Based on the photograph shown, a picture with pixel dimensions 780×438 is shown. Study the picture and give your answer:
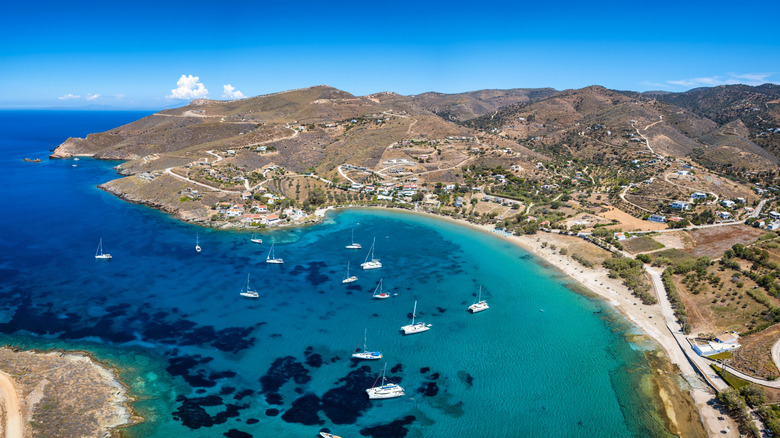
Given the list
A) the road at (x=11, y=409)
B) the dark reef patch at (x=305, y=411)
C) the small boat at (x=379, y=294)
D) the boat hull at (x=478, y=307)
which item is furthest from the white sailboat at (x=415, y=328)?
the road at (x=11, y=409)

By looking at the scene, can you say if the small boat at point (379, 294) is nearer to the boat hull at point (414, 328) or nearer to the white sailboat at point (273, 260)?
the boat hull at point (414, 328)

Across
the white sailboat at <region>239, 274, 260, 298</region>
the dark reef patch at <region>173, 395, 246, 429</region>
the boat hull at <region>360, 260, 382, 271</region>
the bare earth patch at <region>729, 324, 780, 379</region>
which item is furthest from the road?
the bare earth patch at <region>729, 324, 780, 379</region>

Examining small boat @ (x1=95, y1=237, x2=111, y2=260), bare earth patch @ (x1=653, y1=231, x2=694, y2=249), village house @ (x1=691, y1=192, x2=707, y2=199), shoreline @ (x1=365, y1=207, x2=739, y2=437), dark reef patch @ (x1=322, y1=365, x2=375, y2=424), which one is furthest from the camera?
village house @ (x1=691, y1=192, x2=707, y2=199)

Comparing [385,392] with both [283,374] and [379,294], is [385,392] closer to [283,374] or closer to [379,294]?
[283,374]

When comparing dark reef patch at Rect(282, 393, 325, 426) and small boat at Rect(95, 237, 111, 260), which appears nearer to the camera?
dark reef patch at Rect(282, 393, 325, 426)

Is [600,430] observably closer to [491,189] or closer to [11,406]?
[11,406]

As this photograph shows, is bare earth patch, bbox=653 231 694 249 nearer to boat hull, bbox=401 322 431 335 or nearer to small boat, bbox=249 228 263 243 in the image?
boat hull, bbox=401 322 431 335

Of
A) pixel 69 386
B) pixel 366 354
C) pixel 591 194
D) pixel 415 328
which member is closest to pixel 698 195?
pixel 591 194
